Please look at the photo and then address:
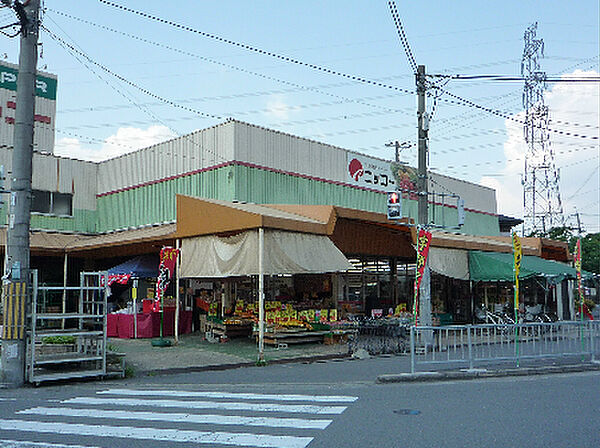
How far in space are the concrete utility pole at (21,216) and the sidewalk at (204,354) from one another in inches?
101

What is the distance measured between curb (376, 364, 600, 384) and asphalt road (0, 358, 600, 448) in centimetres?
25

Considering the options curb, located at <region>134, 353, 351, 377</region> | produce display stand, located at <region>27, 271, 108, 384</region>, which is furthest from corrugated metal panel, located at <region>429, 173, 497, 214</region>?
produce display stand, located at <region>27, 271, 108, 384</region>

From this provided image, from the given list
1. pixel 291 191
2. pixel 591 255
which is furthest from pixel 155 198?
pixel 591 255

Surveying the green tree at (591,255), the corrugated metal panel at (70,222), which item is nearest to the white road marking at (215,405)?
the corrugated metal panel at (70,222)

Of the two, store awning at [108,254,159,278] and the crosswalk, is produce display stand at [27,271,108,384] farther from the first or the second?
store awning at [108,254,159,278]

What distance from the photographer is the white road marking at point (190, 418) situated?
7703 millimetres

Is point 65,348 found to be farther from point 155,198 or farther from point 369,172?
point 369,172

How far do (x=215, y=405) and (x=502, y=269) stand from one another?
56.1ft

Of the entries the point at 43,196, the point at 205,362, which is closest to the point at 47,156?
the point at 43,196

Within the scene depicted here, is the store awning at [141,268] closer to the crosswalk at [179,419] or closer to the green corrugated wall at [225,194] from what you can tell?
the green corrugated wall at [225,194]

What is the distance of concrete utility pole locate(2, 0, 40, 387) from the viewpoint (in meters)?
11.5

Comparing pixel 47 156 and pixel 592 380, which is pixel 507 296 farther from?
pixel 47 156

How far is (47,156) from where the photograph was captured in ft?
87.0

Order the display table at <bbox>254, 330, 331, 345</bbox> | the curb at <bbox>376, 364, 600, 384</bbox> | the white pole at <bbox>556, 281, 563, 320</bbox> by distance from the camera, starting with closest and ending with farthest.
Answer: the curb at <bbox>376, 364, 600, 384</bbox>, the display table at <bbox>254, 330, 331, 345</bbox>, the white pole at <bbox>556, 281, 563, 320</bbox>
